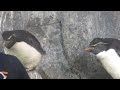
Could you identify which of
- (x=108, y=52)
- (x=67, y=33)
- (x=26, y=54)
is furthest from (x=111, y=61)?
(x=26, y=54)

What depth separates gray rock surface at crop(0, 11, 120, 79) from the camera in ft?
10.1

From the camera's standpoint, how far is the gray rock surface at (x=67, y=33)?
309cm

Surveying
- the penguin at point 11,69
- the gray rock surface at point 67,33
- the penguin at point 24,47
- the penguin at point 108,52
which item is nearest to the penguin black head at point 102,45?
the penguin at point 108,52

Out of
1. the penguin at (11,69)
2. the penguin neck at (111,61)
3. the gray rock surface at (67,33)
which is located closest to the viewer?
the penguin at (11,69)

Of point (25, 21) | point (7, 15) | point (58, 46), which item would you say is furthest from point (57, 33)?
point (7, 15)

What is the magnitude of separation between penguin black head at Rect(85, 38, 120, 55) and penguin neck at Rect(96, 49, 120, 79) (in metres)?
0.04

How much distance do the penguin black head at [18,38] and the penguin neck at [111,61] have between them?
0.61 m

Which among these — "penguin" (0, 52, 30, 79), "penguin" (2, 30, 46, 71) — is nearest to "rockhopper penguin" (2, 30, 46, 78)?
"penguin" (2, 30, 46, 71)

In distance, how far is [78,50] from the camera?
3117 millimetres

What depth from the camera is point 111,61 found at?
9.57ft

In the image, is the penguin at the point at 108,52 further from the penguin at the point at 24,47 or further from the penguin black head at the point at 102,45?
the penguin at the point at 24,47

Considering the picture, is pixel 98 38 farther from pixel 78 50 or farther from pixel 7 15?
pixel 7 15

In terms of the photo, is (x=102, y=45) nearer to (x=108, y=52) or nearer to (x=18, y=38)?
(x=108, y=52)

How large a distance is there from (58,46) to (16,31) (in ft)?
1.50
